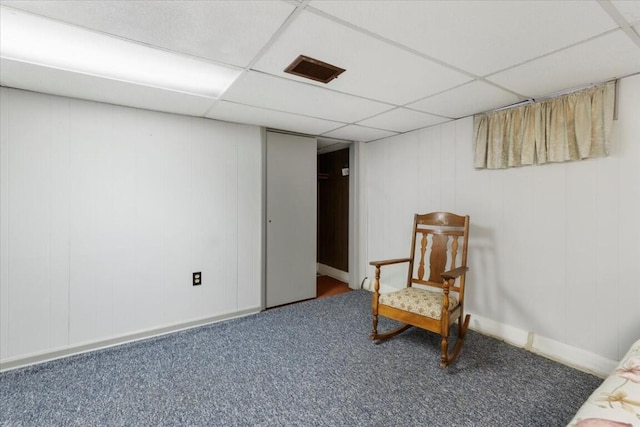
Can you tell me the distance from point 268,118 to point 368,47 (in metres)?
1.53

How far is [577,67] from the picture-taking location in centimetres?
180

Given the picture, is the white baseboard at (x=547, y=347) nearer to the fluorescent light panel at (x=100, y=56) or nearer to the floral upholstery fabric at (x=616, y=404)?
the floral upholstery fabric at (x=616, y=404)

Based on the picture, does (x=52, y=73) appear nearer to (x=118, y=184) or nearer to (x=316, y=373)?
(x=118, y=184)

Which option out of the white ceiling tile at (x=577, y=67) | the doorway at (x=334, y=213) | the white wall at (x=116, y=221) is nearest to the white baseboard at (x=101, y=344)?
the white wall at (x=116, y=221)

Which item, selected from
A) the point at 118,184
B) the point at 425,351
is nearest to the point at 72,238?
the point at 118,184

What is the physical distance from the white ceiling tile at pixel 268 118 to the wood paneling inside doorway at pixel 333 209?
1233mm

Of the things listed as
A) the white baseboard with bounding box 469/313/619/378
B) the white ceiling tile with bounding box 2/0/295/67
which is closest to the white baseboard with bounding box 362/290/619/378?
the white baseboard with bounding box 469/313/619/378

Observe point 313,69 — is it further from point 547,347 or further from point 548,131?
point 547,347

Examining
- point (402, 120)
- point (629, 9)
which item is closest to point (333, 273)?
point (402, 120)

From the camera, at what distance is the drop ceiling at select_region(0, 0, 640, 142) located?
51.1 inches

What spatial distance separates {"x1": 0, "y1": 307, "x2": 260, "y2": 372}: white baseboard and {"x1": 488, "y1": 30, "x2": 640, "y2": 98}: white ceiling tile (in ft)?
10.5

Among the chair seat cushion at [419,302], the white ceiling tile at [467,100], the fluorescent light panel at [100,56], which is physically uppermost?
the fluorescent light panel at [100,56]

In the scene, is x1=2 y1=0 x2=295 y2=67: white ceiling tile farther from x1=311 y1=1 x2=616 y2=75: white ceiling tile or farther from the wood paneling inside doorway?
the wood paneling inside doorway

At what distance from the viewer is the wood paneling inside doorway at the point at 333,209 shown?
14.8 ft
